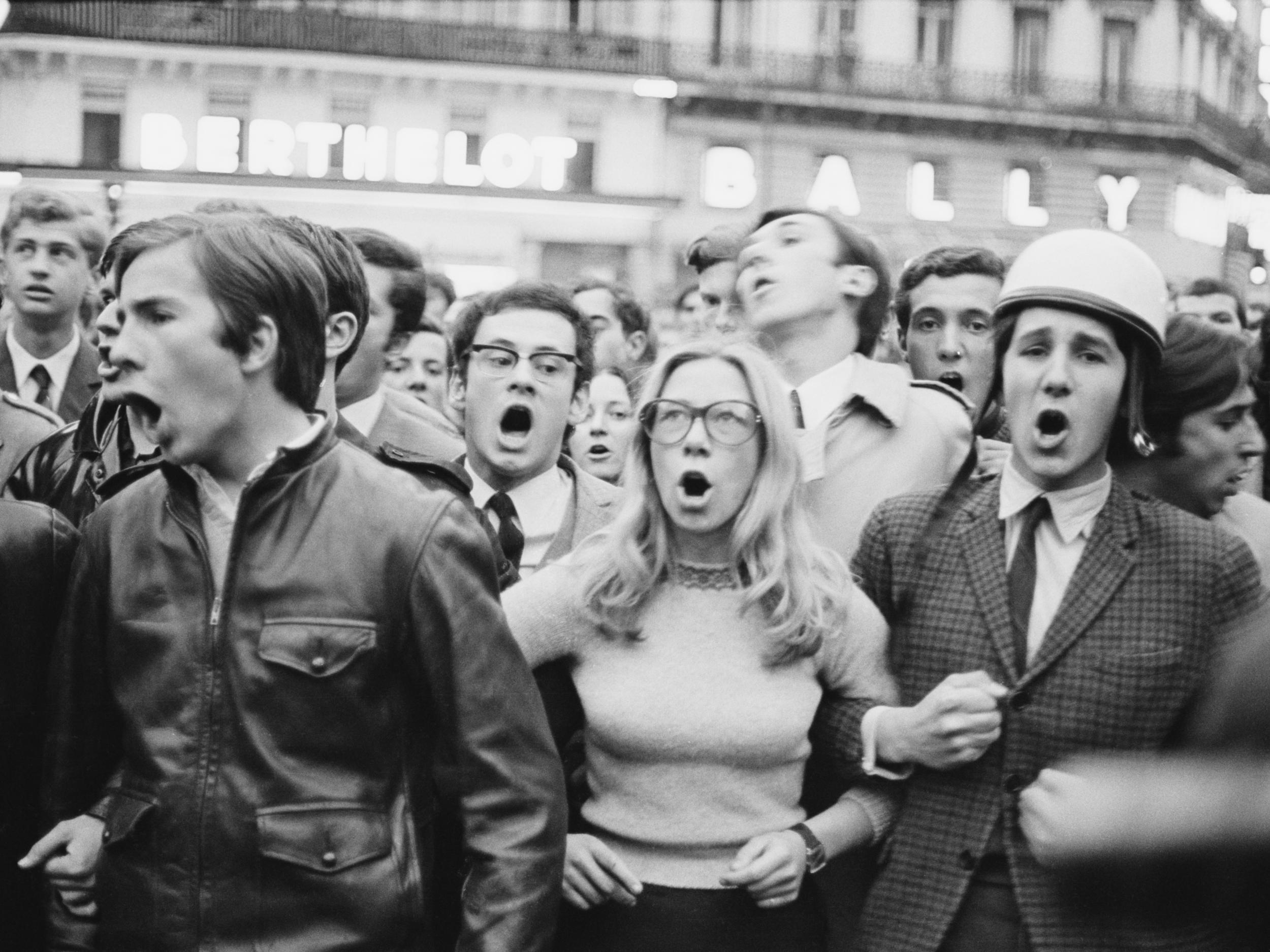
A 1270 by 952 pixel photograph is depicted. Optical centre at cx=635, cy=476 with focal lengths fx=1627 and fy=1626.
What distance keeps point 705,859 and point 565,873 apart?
277mm

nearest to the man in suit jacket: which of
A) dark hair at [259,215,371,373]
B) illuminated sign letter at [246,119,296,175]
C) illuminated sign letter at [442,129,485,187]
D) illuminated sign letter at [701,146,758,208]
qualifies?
dark hair at [259,215,371,373]

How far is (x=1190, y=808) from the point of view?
1.22m

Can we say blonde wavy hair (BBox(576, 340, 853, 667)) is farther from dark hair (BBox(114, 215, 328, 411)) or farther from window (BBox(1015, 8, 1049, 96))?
window (BBox(1015, 8, 1049, 96))

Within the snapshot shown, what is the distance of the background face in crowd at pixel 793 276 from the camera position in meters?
4.31

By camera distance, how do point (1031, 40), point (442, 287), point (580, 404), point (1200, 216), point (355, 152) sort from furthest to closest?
1. point (1200, 216)
2. point (1031, 40)
3. point (355, 152)
4. point (442, 287)
5. point (580, 404)

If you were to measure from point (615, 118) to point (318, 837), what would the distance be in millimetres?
33787

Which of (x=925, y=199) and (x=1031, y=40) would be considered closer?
(x=925, y=199)

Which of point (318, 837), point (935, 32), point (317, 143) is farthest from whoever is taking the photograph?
point (935, 32)

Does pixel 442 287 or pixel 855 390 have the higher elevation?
pixel 442 287

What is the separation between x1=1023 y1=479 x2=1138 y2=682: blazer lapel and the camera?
3082 millimetres

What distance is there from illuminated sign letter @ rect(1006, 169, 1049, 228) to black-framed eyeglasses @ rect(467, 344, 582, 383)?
35617 mm

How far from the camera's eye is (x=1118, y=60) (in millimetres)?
40469

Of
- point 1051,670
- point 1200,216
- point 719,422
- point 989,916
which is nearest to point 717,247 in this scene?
point 719,422

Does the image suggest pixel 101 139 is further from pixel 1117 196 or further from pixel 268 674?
pixel 268 674
